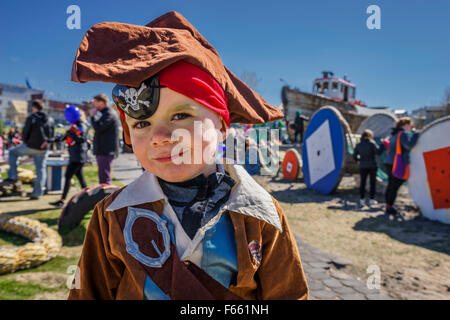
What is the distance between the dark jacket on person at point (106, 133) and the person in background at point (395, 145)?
4.72 meters

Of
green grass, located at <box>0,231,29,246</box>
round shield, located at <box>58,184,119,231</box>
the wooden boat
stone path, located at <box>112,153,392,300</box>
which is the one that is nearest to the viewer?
stone path, located at <box>112,153,392,300</box>

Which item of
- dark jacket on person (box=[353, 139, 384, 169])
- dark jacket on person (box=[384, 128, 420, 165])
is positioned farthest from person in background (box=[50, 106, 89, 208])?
dark jacket on person (box=[384, 128, 420, 165])

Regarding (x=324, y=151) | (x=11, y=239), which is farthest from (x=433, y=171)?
(x=11, y=239)

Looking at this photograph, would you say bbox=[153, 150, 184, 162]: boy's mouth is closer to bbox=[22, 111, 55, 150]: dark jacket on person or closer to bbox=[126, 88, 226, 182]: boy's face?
bbox=[126, 88, 226, 182]: boy's face

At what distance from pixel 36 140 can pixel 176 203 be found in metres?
5.23

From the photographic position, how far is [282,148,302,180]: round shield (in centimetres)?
873

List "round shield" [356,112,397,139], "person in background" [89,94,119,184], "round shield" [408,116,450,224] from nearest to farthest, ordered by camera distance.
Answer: "person in background" [89,94,119,184] → "round shield" [408,116,450,224] → "round shield" [356,112,397,139]

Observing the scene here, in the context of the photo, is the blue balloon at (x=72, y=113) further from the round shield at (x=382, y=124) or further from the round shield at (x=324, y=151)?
the round shield at (x=382, y=124)

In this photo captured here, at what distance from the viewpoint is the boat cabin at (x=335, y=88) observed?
2106cm

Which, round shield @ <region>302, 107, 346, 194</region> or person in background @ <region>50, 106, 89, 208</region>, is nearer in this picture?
person in background @ <region>50, 106, 89, 208</region>

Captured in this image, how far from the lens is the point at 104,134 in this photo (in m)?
4.46

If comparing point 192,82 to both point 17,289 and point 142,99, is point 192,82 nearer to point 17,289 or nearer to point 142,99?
point 142,99

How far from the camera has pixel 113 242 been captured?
3.32ft
